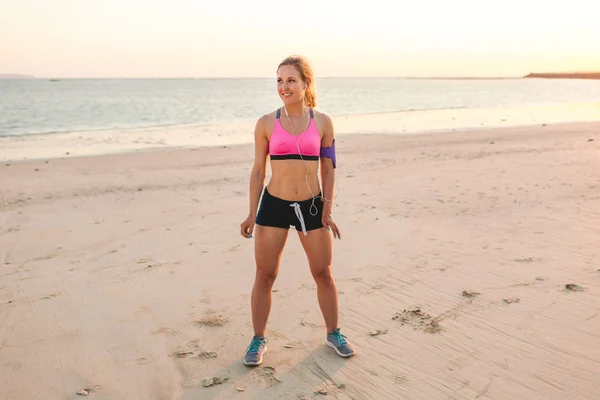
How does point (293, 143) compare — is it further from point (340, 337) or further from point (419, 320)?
point (419, 320)

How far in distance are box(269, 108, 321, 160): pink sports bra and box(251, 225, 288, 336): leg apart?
20.4 inches

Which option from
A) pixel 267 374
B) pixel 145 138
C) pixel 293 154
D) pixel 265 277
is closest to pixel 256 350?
pixel 267 374

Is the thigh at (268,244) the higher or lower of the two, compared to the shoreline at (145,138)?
higher

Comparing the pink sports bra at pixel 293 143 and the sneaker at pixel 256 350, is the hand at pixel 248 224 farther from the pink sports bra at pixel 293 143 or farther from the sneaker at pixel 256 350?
the sneaker at pixel 256 350

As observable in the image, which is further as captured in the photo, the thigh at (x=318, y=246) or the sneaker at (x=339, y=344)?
the sneaker at (x=339, y=344)

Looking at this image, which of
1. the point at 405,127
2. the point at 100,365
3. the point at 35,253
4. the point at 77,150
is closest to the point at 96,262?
the point at 35,253

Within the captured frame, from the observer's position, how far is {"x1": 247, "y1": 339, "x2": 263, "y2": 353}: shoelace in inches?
155

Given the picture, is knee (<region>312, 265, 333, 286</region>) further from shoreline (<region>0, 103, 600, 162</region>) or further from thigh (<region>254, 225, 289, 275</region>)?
shoreline (<region>0, 103, 600, 162</region>)

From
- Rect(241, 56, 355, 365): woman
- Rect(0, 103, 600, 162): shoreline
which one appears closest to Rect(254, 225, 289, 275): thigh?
Rect(241, 56, 355, 365): woman

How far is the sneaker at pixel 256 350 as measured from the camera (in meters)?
3.88

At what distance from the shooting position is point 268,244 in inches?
146

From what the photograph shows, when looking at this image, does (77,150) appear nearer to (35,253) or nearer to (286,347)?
(35,253)

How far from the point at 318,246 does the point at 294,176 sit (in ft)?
1.67

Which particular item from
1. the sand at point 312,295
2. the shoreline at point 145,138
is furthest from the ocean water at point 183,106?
the sand at point 312,295
